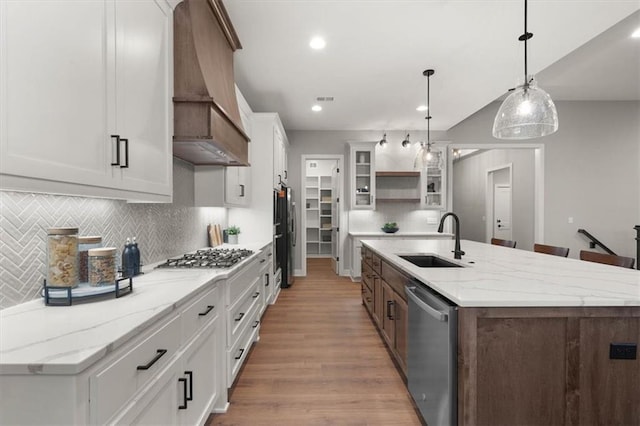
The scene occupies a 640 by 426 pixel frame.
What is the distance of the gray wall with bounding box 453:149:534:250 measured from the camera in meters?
5.93

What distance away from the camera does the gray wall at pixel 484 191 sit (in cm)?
593

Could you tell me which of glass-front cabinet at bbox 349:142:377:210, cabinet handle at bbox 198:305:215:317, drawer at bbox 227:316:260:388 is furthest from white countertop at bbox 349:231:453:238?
cabinet handle at bbox 198:305:215:317

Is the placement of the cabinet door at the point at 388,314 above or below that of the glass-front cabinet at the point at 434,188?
below

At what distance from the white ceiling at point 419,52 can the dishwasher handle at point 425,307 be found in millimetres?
2136

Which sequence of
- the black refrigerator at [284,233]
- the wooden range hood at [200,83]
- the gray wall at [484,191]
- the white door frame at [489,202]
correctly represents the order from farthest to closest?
the white door frame at [489,202]
the gray wall at [484,191]
the black refrigerator at [284,233]
the wooden range hood at [200,83]

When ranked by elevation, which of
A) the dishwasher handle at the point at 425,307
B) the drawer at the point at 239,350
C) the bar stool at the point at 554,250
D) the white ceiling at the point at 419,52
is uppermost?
the white ceiling at the point at 419,52

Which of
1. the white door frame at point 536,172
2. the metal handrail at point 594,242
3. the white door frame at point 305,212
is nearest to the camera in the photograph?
the metal handrail at point 594,242

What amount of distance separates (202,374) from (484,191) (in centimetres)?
793

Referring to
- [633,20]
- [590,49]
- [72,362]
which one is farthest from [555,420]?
[590,49]

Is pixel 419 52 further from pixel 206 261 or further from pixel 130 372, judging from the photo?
pixel 130 372

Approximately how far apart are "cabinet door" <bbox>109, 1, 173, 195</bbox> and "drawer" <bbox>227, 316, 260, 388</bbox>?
114cm

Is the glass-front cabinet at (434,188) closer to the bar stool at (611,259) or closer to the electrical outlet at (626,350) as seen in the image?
the bar stool at (611,259)

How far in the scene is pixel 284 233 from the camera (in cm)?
461

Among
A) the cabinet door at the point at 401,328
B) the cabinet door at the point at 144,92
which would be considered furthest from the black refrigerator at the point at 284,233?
the cabinet door at the point at 144,92
